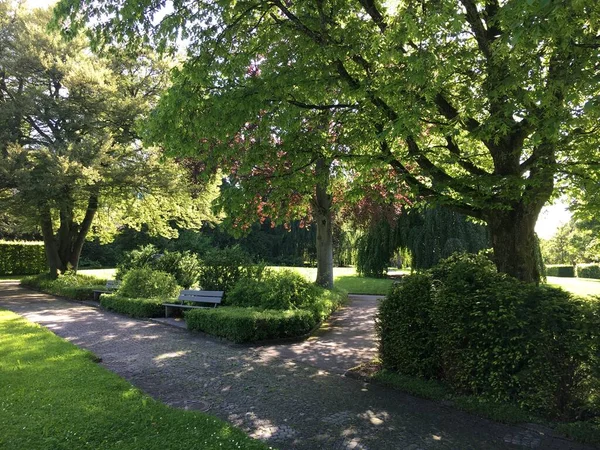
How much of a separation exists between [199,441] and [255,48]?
20.0 feet

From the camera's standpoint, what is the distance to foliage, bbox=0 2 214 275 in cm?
1694

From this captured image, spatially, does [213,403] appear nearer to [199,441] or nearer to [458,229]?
[199,441]

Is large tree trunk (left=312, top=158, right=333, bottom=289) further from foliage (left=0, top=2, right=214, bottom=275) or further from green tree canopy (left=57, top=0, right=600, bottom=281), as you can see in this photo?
green tree canopy (left=57, top=0, right=600, bottom=281)

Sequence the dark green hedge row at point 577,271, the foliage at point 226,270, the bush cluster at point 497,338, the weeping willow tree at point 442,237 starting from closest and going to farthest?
1. the bush cluster at point 497,338
2. the foliage at point 226,270
3. the weeping willow tree at point 442,237
4. the dark green hedge row at point 577,271

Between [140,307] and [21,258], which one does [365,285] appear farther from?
[21,258]

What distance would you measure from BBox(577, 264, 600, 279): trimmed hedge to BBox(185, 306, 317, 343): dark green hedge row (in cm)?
3888

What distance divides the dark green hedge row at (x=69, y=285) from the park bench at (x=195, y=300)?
18.9 ft

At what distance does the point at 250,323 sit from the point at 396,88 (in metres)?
5.31

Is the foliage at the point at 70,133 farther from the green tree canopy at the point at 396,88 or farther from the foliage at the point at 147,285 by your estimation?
the green tree canopy at the point at 396,88

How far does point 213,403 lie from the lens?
5258 millimetres

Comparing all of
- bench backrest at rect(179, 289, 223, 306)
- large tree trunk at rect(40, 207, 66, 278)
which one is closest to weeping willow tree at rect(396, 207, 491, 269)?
bench backrest at rect(179, 289, 223, 306)

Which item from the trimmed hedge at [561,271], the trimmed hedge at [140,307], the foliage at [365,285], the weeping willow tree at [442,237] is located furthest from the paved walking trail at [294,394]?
the trimmed hedge at [561,271]

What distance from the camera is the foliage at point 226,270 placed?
42.3ft

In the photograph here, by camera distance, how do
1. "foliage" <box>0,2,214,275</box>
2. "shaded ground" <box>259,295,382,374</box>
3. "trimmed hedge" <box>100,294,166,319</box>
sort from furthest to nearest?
"foliage" <box>0,2,214,275</box>
"trimmed hedge" <box>100,294,166,319</box>
"shaded ground" <box>259,295,382,374</box>
